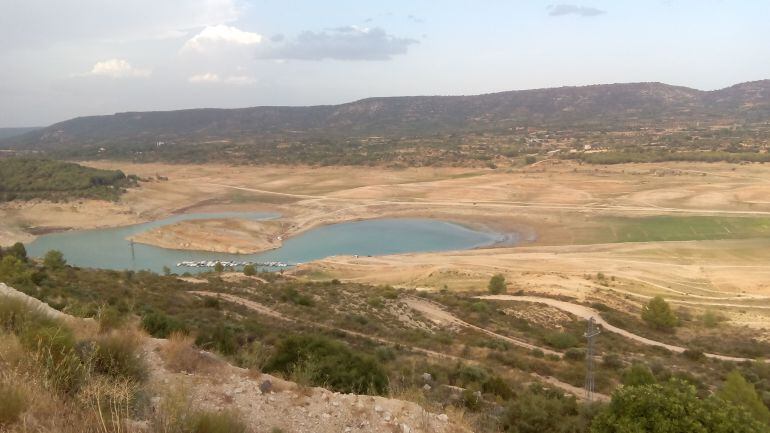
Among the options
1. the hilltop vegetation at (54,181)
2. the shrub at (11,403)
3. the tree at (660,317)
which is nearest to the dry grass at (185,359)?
the shrub at (11,403)

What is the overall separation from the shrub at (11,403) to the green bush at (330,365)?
5.26m

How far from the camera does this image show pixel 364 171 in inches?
3585

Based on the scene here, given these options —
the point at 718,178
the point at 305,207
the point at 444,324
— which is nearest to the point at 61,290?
the point at 444,324

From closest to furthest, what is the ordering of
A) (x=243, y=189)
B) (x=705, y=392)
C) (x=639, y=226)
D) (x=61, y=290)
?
1. (x=705, y=392)
2. (x=61, y=290)
3. (x=639, y=226)
4. (x=243, y=189)

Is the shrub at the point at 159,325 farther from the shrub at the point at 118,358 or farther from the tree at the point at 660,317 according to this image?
the tree at the point at 660,317

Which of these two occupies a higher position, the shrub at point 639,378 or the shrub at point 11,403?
the shrub at point 11,403

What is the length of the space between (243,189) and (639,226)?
185 feet

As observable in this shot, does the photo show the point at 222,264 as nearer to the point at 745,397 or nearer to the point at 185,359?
the point at 185,359

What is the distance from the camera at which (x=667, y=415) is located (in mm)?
6996

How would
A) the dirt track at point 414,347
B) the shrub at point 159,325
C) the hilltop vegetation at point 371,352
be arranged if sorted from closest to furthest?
the hilltop vegetation at point 371,352 → the shrub at point 159,325 → the dirt track at point 414,347

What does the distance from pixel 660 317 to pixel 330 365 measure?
18.9 metres

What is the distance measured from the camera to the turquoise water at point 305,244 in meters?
43.8

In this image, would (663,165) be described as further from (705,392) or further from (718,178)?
(705,392)

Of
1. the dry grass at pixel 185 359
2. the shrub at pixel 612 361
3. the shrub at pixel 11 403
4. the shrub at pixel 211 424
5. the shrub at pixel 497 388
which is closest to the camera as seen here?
the shrub at pixel 11 403
